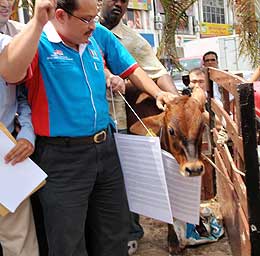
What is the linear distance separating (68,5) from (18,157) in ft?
2.54

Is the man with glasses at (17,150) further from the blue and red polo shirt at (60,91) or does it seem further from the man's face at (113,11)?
the man's face at (113,11)

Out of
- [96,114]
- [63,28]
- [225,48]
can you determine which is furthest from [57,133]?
[225,48]

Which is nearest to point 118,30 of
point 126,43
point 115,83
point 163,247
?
point 126,43

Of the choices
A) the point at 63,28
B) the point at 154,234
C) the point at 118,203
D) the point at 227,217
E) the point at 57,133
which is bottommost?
the point at 154,234

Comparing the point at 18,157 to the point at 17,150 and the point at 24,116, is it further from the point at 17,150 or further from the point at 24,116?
the point at 24,116

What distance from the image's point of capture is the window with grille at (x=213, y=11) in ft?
102

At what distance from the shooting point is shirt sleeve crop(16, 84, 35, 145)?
208 centimetres

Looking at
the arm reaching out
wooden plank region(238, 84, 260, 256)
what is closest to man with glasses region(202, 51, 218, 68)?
wooden plank region(238, 84, 260, 256)

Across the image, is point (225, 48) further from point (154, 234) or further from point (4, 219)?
point (4, 219)

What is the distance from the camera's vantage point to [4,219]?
2.13 meters

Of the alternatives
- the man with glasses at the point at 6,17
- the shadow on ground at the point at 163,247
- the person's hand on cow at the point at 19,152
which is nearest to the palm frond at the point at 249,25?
Result: the shadow on ground at the point at 163,247

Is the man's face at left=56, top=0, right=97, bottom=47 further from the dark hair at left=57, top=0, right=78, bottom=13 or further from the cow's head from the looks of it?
the cow's head

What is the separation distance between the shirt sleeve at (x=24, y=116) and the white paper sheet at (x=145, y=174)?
1.72 feet

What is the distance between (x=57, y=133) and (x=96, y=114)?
23 centimetres
